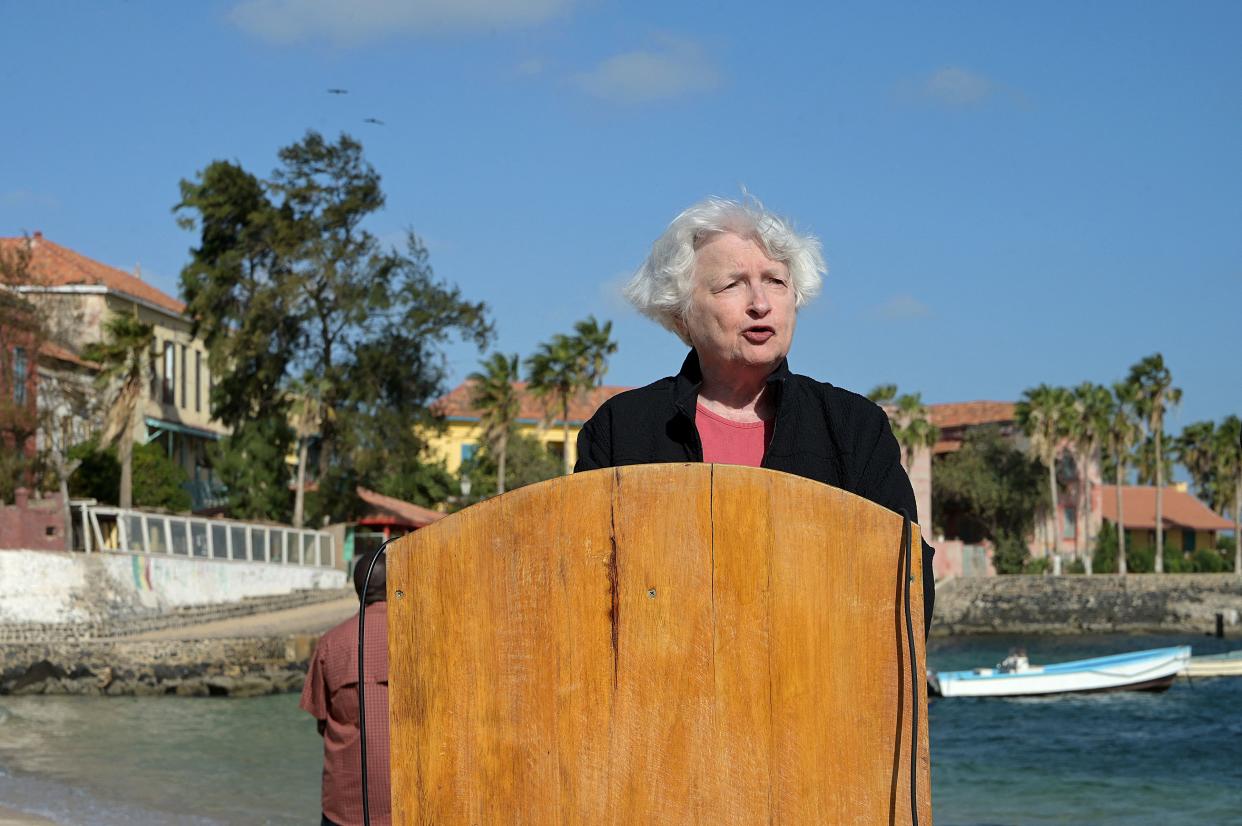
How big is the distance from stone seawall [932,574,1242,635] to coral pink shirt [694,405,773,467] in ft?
193

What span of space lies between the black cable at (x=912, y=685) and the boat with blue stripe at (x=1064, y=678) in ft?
→ 105

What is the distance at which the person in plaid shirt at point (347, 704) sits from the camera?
471 centimetres

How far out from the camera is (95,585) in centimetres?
3006

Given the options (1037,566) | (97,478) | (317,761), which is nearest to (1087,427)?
(1037,566)

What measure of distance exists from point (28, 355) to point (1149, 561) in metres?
48.1

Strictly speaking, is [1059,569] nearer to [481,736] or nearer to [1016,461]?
[1016,461]

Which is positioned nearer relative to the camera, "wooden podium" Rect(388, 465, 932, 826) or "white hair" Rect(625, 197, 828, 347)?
"wooden podium" Rect(388, 465, 932, 826)

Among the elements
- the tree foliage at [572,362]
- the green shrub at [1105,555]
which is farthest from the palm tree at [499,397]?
the green shrub at [1105,555]

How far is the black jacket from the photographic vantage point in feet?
8.78

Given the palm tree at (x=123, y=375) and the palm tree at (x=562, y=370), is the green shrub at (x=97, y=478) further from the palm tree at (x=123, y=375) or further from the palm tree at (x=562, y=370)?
the palm tree at (x=562, y=370)

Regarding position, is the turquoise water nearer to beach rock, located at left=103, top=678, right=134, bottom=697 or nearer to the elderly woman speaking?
beach rock, located at left=103, top=678, right=134, bottom=697

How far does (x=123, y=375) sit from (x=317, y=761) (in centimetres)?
1992

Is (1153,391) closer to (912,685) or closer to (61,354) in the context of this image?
(61,354)

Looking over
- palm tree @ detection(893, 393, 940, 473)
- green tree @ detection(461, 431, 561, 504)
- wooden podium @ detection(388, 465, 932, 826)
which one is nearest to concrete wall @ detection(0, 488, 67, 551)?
green tree @ detection(461, 431, 561, 504)
